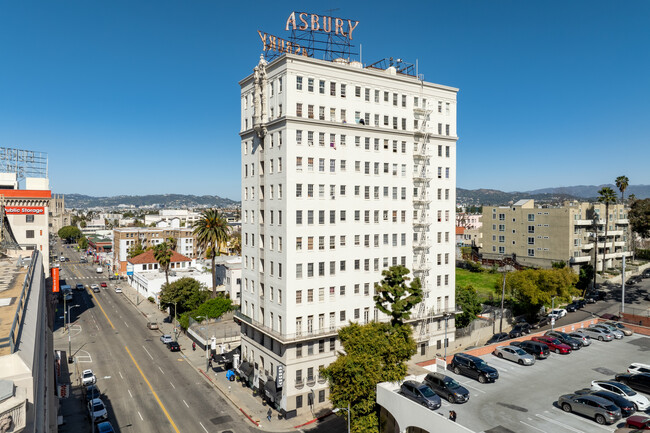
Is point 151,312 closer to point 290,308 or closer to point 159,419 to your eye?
point 159,419

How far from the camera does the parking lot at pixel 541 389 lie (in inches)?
1319

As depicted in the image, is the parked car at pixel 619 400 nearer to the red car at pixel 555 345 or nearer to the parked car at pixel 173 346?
the red car at pixel 555 345

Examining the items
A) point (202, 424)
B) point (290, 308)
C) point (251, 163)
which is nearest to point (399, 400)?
point (290, 308)

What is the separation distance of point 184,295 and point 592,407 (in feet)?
256

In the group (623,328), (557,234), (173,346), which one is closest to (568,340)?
(623,328)

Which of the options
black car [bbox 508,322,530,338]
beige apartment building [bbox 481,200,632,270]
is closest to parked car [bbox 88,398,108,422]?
black car [bbox 508,322,530,338]

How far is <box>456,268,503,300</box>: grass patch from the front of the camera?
107506mm

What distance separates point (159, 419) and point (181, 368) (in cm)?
1792

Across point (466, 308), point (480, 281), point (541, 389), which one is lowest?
point (480, 281)

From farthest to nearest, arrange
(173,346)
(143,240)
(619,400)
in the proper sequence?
(143,240) → (173,346) → (619,400)

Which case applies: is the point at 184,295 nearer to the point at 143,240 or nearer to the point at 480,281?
the point at 480,281

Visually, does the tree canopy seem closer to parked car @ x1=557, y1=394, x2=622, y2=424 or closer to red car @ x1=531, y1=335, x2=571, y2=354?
red car @ x1=531, y1=335, x2=571, y2=354

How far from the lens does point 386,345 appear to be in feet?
135

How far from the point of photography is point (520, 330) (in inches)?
2906
